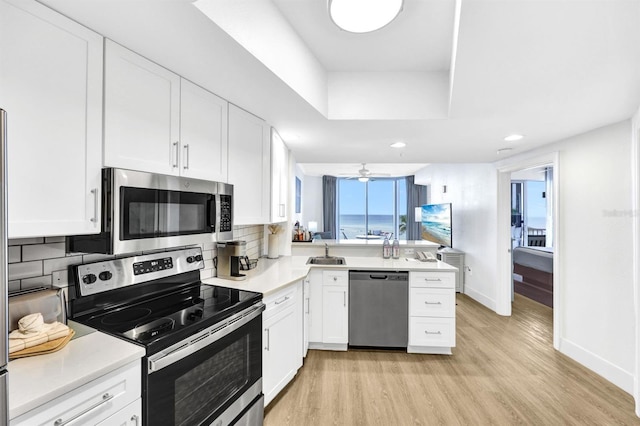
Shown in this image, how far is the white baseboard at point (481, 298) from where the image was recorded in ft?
13.7

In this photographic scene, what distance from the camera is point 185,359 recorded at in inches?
51.1

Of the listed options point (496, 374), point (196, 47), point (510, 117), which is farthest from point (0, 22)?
point (496, 374)

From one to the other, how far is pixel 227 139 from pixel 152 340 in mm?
1296

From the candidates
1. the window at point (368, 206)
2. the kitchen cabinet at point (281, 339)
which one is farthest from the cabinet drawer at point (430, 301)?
the window at point (368, 206)

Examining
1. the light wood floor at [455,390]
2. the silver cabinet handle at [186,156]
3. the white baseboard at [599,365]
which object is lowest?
the light wood floor at [455,390]

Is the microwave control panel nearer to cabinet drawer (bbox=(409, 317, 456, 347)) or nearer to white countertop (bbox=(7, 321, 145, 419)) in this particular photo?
white countertop (bbox=(7, 321, 145, 419))

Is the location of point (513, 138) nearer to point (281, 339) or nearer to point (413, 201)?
point (281, 339)

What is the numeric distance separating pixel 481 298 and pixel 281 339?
12.1ft

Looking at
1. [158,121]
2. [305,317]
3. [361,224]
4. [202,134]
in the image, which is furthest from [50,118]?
[361,224]

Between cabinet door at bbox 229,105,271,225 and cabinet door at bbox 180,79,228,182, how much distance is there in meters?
0.09

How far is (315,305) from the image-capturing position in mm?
2938

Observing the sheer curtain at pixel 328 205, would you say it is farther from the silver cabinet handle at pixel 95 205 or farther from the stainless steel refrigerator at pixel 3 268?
the stainless steel refrigerator at pixel 3 268

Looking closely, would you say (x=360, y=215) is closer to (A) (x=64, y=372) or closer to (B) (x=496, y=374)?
(B) (x=496, y=374)

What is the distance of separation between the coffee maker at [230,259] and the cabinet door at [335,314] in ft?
3.42
